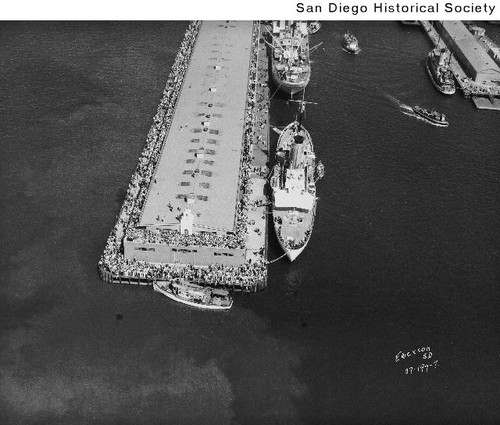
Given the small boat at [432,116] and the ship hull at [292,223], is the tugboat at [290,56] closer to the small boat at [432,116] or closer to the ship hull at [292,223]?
the small boat at [432,116]

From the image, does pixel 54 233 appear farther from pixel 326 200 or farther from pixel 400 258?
pixel 400 258

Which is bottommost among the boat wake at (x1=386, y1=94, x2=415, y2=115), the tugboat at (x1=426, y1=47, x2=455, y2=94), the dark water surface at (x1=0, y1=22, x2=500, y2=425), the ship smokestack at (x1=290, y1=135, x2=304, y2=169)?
the dark water surface at (x1=0, y1=22, x2=500, y2=425)

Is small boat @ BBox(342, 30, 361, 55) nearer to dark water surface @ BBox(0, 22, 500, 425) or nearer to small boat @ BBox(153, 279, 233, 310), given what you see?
dark water surface @ BBox(0, 22, 500, 425)

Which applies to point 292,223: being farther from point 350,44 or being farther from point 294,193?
point 350,44

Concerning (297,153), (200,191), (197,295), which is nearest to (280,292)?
(197,295)

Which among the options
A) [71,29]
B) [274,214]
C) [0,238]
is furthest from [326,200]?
[71,29]

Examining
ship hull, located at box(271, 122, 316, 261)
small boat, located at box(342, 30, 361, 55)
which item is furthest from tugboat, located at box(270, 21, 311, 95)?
ship hull, located at box(271, 122, 316, 261)
